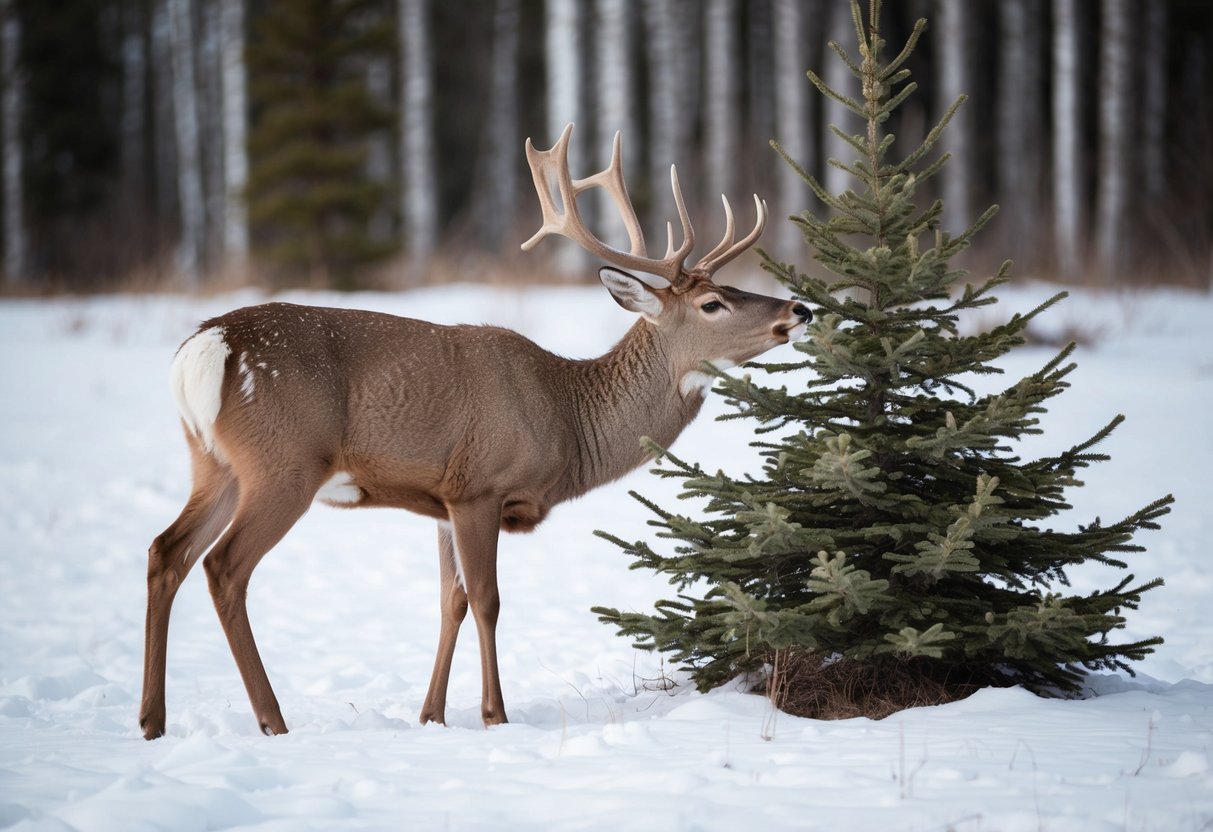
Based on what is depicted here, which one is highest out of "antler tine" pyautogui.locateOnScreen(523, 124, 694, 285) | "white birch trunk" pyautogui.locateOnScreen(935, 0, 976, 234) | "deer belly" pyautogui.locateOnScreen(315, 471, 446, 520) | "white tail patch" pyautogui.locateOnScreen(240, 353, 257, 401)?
"white birch trunk" pyautogui.locateOnScreen(935, 0, 976, 234)

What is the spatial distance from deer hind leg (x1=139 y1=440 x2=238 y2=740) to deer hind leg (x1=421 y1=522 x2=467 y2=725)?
3.19 feet

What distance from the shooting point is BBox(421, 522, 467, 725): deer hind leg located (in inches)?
214

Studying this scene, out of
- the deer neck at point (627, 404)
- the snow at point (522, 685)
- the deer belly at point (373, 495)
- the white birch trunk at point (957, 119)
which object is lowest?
the snow at point (522, 685)

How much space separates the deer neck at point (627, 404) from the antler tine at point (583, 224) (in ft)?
1.03

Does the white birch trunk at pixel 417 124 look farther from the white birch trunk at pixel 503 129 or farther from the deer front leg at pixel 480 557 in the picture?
the deer front leg at pixel 480 557

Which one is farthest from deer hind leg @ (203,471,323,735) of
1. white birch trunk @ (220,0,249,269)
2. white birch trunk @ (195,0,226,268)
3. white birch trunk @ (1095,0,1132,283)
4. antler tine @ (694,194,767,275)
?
white birch trunk @ (195,0,226,268)

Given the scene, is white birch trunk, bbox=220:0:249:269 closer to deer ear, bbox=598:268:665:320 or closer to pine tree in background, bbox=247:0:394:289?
pine tree in background, bbox=247:0:394:289

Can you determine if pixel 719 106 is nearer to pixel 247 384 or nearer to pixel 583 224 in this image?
pixel 583 224

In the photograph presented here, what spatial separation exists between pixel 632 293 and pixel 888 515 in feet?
5.62

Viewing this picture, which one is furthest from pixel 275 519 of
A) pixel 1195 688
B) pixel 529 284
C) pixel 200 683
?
pixel 529 284

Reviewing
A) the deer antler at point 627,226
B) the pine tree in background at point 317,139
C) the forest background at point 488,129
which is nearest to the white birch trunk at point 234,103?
the forest background at point 488,129

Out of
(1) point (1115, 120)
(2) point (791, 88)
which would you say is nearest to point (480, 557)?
(2) point (791, 88)

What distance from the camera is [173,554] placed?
5262mm

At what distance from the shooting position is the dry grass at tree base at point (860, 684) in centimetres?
489
